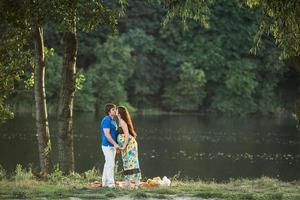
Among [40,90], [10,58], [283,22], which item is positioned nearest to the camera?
[283,22]

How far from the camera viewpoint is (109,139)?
515 inches

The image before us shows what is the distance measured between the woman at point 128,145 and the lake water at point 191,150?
1019 centimetres

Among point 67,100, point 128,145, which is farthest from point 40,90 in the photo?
point 128,145

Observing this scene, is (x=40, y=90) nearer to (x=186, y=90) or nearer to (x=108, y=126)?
(x=108, y=126)

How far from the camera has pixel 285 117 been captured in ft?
257

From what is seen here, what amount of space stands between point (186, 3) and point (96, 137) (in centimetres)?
2815

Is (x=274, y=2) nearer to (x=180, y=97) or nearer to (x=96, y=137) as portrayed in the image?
(x=96, y=137)

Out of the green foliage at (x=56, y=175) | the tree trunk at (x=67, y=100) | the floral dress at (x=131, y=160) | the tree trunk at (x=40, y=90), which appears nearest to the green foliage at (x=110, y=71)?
the tree trunk at (x=67, y=100)

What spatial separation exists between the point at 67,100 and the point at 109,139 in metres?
4.02

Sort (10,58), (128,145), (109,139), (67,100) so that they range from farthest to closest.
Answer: (67,100) < (10,58) < (128,145) < (109,139)

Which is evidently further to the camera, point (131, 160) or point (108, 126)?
point (131, 160)

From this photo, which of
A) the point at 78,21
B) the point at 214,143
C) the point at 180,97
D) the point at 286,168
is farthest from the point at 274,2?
the point at 180,97

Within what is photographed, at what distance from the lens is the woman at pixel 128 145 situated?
1309cm

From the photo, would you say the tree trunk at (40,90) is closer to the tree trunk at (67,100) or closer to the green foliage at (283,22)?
the tree trunk at (67,100)
